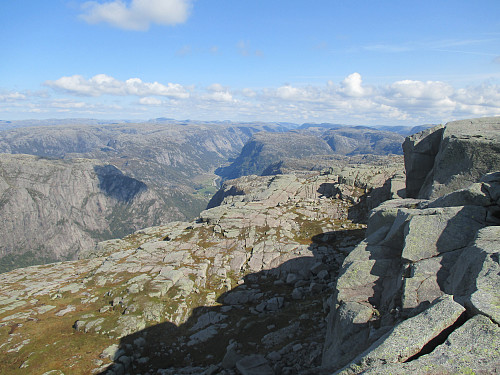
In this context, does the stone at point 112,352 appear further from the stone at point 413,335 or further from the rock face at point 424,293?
Answer: the stone at point 413,335

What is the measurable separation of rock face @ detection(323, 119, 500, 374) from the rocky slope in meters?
6.14

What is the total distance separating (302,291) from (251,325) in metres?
8.78

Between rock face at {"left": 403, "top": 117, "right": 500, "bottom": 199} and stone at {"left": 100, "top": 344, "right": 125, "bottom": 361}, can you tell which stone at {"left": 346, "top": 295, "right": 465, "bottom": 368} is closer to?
stone at {"left": 100, "top": 344, "right": 125, "bottom": 361}

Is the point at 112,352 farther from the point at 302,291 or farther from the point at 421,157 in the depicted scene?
the point at 421,157


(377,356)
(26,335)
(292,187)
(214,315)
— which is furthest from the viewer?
(292,187)

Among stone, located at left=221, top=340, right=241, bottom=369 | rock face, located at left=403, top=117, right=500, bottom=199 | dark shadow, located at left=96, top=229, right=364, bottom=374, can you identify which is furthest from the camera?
rock face, located at left=403, top=117, right=500, bottom=199

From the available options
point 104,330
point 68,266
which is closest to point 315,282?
point 104,330

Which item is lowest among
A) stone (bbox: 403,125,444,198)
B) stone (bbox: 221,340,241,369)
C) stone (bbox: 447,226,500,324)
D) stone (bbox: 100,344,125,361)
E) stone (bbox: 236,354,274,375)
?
stone (bbox: 100,344,125,361)

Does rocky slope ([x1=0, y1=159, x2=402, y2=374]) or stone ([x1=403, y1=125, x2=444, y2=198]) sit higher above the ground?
stone ([x1=403, y1=125, x2=444, y2=198])

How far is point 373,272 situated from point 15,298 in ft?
172

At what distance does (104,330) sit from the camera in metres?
32.2

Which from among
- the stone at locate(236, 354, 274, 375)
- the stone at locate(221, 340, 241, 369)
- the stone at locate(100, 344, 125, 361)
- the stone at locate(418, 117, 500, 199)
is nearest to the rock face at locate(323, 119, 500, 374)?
the stone at locate(236, 354, 274, 375)

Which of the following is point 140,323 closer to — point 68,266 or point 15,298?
point 15,298

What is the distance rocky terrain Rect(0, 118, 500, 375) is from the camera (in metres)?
12.2
